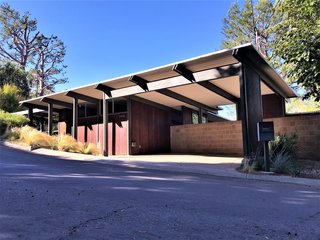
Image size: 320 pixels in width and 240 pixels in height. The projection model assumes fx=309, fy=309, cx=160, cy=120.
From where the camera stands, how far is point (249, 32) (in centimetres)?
2547

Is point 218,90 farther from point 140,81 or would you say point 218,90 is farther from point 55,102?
point 55,102

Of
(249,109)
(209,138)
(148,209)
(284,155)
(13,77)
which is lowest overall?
(148,209)

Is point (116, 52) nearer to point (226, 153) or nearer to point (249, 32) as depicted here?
point (249, 32)

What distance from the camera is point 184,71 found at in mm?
12062

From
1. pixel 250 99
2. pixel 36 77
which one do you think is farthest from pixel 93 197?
pixel 36 77

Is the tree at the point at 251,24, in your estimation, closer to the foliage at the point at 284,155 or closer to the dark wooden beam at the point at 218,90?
the dark wooden beam at the point at 218,90

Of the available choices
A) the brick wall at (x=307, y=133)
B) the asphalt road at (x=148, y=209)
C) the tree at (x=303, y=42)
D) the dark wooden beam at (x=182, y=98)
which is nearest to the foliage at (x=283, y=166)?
the asphalt road at (x=148, y=209)

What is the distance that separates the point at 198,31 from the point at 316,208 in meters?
21.6

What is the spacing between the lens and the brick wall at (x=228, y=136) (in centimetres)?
1374

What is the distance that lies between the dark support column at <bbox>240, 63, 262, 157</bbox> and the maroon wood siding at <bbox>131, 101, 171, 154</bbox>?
7693mm

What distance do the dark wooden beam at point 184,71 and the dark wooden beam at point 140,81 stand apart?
2.44 m

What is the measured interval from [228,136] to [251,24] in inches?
498

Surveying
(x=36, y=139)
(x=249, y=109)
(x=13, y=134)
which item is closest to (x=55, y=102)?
(x=13, y=134)

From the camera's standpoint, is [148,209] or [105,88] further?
[105,88]
